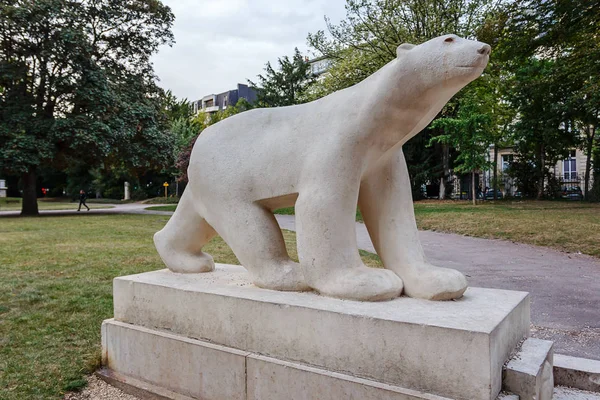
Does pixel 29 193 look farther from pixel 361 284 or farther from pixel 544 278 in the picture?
pixel 361 284

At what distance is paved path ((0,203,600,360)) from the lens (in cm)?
396

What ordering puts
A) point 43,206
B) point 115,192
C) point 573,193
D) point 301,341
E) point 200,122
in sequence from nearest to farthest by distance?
point 301,341, point 573,193, point 43,206, point 115,192, point 200,122

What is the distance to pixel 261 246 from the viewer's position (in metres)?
2.83

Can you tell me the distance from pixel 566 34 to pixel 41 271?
12034mm

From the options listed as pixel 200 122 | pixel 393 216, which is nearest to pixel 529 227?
pixel 393 216

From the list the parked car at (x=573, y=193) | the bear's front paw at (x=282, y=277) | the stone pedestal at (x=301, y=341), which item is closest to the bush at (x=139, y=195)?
the parked car at (x=573, y=193)

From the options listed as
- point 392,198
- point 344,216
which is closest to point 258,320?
point 344,216

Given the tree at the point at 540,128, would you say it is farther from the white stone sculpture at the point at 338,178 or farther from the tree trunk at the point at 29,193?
the tree trunk at the point at 29,193

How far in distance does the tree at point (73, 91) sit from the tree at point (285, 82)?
14.0 metres

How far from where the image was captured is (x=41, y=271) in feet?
22.0

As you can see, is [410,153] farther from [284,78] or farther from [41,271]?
[41,271]

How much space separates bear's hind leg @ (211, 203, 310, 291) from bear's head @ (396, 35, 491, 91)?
1293 millimetres

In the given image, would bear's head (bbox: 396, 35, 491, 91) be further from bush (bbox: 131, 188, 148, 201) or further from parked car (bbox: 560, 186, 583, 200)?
bush (bbox: 131, 188, 148, 201)

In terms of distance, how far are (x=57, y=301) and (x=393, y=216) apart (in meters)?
4.10
